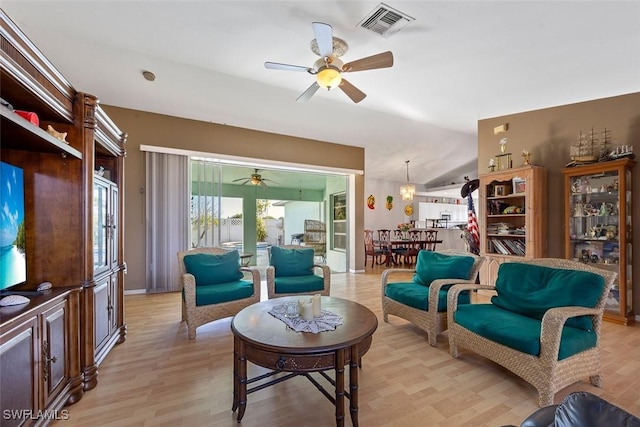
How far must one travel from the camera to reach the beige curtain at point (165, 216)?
4.54 m

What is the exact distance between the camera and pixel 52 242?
1818mm

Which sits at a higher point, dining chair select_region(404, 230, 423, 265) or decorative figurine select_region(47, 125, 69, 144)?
decorative figurine select_region(47, 125, 69, 144)

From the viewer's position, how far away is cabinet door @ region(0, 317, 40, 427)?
1.26 m

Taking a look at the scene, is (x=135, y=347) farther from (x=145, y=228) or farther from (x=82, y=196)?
(x=145, y=228)

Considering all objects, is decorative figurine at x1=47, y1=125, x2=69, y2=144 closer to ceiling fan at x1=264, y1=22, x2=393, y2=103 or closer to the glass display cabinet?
ceiling fan at x1=264, y1=22, x2=393, y2=103

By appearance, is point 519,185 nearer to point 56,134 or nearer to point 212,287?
point 212,287

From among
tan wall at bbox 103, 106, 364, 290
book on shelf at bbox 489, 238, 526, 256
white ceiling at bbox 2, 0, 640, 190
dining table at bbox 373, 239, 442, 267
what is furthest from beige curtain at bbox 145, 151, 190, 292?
book on shelf at bbox 489, 238, 526, 256

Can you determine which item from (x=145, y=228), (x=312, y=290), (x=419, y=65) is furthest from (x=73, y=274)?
(x=419, y=65)

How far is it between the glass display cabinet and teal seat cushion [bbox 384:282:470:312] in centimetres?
208

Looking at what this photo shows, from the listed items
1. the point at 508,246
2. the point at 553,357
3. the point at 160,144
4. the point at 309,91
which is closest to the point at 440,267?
the point at 553,357

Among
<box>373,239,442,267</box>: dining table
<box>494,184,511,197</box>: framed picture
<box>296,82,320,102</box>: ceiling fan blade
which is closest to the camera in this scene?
<box>296,82,320,102</box>: ceiling fan blade

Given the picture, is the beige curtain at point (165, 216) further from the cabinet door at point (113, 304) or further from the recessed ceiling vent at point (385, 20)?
the recessed ceiling vent at point (385, 20)

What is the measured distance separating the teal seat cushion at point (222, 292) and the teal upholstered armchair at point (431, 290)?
1.56 meters

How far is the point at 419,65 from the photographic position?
3141 mm
